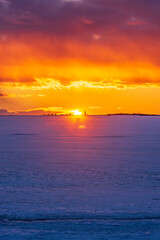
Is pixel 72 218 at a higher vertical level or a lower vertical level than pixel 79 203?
lower

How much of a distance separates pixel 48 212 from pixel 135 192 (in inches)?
166

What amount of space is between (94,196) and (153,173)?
6266 millimetres

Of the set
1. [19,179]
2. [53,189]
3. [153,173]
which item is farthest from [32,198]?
[153,173]

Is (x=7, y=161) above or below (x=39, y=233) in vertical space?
above

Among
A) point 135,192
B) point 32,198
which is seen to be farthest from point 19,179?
Answer: point 135,192

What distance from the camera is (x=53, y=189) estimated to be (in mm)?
14633

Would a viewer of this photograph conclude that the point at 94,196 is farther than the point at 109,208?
Yes

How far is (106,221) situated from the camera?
33.8 feet

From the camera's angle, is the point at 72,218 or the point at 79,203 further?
the point at 79,203

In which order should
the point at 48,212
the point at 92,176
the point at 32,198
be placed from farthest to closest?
1. the point at 92,176
2. the point at 32,198
3. the point at 48,212

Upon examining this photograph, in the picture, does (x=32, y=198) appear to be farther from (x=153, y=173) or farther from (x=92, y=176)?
(x=153, y=173)

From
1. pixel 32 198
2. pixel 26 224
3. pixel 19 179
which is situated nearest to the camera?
pixel 26 224

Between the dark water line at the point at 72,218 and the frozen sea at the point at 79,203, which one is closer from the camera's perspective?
the frozen sea at the point at 79,203

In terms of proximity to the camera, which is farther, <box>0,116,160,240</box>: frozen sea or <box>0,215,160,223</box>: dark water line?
<box>0,215,160,223</box>: dark water line
